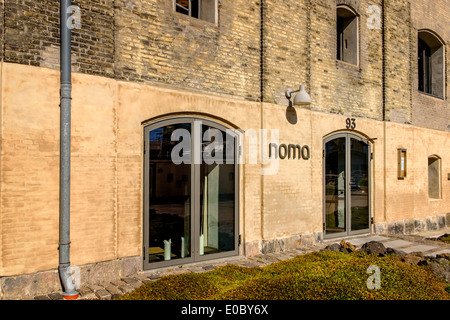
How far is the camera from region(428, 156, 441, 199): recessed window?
1346 cm

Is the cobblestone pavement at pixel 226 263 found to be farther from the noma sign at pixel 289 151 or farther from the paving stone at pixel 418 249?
the noma sign at pixel 289 151

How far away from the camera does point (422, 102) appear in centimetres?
1252

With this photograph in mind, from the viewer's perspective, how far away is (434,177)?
13586 mm

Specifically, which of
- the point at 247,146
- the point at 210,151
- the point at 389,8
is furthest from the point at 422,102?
the point at 210,151

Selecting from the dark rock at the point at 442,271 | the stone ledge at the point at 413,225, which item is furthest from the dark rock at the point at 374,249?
the stone ledge at the point at 413,225

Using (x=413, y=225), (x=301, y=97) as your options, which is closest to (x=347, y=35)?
(x=301, y=97)

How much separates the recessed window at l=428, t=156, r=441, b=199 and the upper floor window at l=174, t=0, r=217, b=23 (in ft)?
32.7

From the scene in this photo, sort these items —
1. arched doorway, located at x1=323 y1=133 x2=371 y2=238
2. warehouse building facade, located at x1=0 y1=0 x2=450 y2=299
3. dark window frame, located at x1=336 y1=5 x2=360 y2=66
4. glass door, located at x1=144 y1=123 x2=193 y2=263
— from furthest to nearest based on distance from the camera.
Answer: dark window frame, located at x1=336 y1=5 x2=360 y2=66, arched doorway, located at x1=323 y1=133 x2=371 y2=238, glass door, located at x1=144 y1=123 x2=193 y2=263, warehouse building facade, located at x1=0 y1=0 x2=450 y2=299

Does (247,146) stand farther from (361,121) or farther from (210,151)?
(361,121)

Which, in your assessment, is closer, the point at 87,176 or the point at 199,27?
the point at 87,176

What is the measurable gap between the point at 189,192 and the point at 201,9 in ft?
11.9

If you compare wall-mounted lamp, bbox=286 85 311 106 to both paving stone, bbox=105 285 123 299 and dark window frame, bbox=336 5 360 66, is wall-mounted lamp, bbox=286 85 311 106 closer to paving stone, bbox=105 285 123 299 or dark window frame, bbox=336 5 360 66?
dark window frame, bbox=336 5 360 66

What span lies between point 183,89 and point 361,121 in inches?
223

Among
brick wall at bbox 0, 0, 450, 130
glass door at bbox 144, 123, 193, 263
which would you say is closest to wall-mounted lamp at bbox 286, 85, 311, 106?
brick wall at bbox 0, 0, 450, 130
